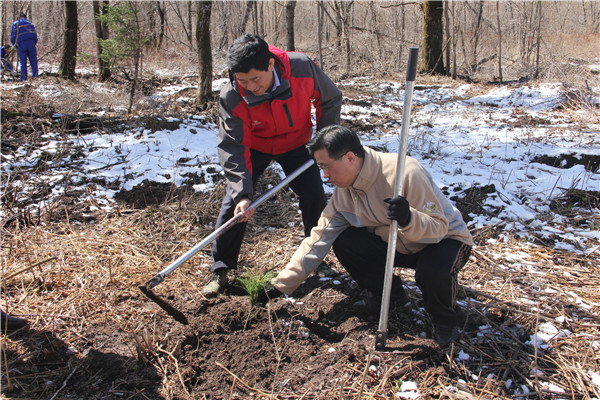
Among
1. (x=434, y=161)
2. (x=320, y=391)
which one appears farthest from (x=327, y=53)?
(x=320, y=391)

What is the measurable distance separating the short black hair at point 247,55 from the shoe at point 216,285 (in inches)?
56.5

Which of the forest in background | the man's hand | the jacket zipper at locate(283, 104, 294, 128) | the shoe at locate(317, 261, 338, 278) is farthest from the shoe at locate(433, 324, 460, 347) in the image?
the forest in background

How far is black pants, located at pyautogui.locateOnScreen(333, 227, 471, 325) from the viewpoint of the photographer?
7.91ft

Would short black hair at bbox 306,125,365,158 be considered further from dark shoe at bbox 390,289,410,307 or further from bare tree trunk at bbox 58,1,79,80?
bare tree trunk at bbox 58,1,79,80

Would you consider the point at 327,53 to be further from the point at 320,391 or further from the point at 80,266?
the point at 320,391

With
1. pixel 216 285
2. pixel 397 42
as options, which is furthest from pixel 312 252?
pixel 397 42

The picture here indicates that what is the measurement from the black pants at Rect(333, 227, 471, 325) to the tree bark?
9.05 meters

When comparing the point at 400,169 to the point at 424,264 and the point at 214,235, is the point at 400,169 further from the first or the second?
the point at 214,235

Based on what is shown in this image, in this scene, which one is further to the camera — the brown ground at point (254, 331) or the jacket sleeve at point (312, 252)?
the jacket sleeve at point (312, 252)

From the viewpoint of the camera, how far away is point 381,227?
8.82ft

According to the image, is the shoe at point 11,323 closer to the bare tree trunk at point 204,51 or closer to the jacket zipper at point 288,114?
the jacket zipper at point 288,114

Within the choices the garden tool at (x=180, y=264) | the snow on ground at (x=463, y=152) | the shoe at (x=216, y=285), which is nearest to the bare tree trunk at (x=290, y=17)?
the snow on ground at (x=463, y=152)

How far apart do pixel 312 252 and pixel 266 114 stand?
98 centimetres

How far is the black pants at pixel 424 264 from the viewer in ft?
7.91
